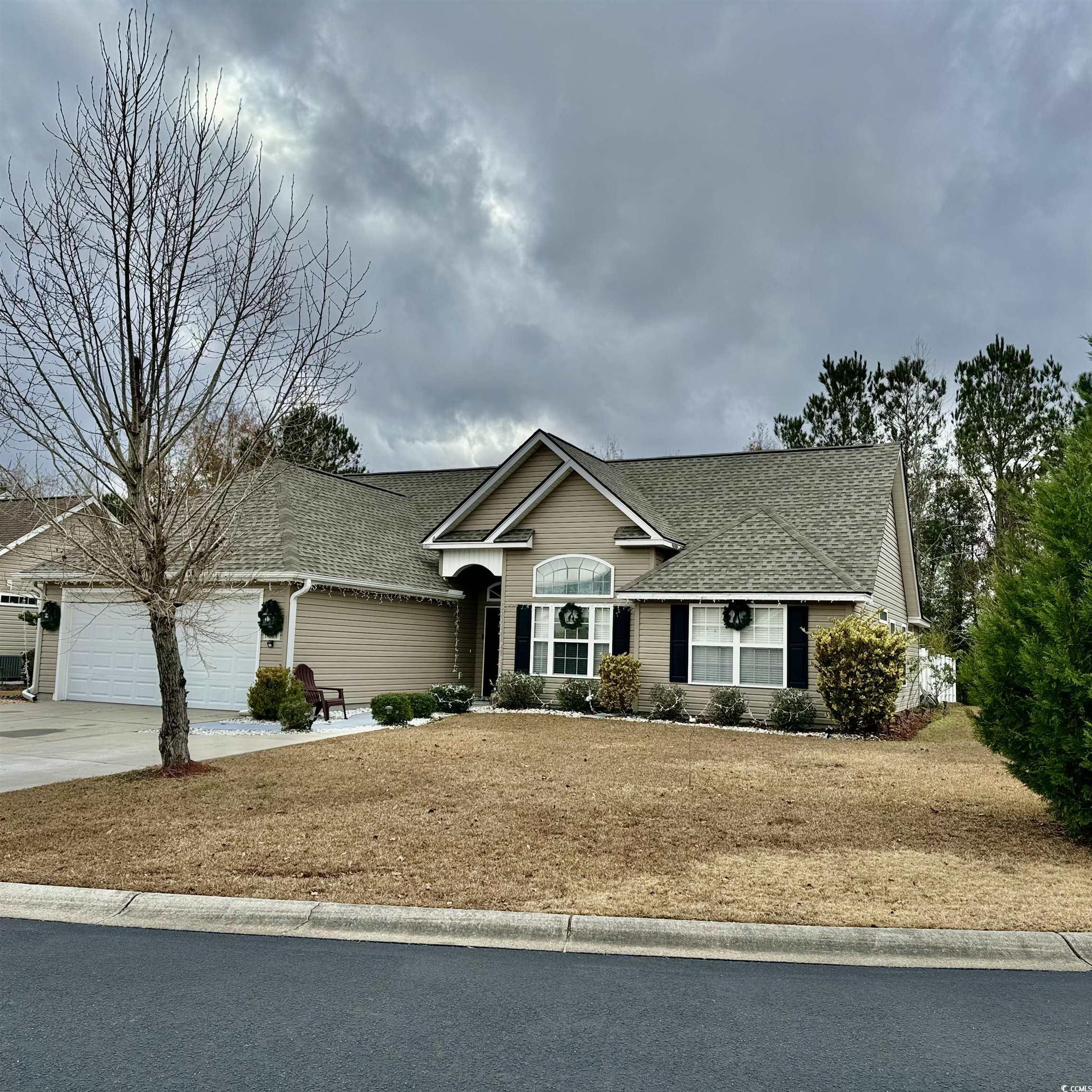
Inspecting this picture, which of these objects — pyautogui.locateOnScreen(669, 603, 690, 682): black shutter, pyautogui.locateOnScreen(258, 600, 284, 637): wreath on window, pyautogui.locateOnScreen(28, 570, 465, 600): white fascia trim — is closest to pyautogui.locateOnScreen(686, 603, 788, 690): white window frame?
pyautogui.locateOnScreen(669, 603, 690, 682): black shutter

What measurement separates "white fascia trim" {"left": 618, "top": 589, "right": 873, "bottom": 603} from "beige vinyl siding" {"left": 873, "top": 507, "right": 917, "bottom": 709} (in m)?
1.38

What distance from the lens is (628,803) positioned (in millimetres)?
9383

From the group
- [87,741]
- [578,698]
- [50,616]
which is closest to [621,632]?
[578,698]

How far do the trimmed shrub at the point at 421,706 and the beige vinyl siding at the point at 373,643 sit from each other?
2.42 metres

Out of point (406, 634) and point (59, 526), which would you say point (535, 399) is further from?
point (59, 526)

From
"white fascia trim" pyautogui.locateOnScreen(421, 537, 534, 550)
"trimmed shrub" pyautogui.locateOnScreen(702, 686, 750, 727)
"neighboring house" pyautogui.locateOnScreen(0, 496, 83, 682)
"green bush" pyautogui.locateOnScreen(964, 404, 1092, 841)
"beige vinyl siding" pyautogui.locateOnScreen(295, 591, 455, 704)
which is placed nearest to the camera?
"green bush" pyautogui.locateOnScreen(964, 404, 1092, 841)

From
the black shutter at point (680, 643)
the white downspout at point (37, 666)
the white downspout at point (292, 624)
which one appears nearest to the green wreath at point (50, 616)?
the white downspout at point (37, 666)

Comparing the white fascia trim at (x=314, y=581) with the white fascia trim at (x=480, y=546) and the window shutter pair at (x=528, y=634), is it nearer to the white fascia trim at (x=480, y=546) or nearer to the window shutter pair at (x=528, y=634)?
Result: the white fascia trim at (x=480, y=546)

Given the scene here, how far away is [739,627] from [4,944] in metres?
15.0

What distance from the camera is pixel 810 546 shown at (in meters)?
19.0

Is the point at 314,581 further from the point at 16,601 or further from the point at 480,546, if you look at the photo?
the point at 16,601

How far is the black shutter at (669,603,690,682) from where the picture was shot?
18906 millimetres

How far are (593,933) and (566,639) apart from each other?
49.5 feet

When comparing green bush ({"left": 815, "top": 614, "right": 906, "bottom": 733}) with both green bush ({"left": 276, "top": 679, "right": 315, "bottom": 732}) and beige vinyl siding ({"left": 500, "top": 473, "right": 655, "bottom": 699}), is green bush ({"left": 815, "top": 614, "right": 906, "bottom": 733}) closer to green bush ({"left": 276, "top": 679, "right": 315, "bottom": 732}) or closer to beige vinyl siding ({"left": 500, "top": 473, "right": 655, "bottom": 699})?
beige vinyl siding ({"left": 500, "top": 473, "right": 655, "bottom": 699})
